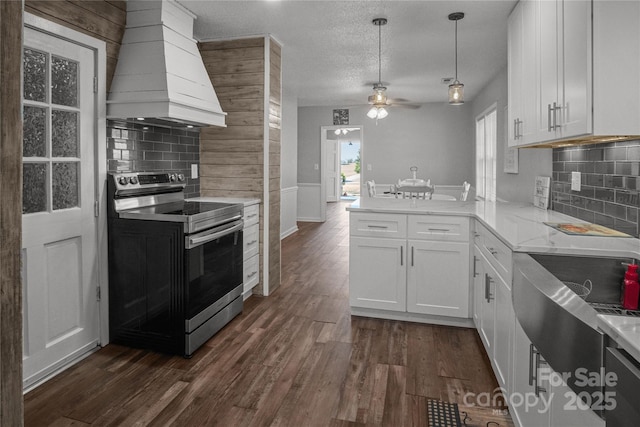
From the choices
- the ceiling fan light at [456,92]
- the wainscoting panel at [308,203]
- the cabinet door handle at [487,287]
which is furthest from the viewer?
the wainscoting panel at [308,203]

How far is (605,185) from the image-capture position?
2.27m

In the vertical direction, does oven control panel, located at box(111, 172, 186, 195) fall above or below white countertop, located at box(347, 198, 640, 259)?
above

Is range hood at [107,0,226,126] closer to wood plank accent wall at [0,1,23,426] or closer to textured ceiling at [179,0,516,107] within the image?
textured ceiling at [179,0,516,107]

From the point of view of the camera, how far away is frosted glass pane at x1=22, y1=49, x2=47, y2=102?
226 cm

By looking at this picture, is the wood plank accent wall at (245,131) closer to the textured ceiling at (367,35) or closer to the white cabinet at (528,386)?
the textured ceiling at (367,35)

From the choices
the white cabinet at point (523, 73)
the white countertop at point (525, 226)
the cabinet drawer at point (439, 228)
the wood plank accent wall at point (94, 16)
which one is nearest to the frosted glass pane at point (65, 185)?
the wood plank accent wall at point (94, 16)

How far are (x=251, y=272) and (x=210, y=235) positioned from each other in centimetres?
101

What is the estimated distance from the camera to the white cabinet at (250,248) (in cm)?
362

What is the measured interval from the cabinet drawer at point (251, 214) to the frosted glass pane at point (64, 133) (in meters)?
1.39

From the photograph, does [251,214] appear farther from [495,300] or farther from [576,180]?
[576,180]

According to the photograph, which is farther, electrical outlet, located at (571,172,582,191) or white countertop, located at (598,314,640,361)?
electrical outlet, located at (571,172,582,191)

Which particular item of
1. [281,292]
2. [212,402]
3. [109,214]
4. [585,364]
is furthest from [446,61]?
[585,364]

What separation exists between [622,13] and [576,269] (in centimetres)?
107

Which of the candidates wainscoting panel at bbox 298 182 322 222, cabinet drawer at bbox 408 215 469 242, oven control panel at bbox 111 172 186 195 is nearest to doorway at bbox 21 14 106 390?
oven control panel at bbox 111 172 186 195
